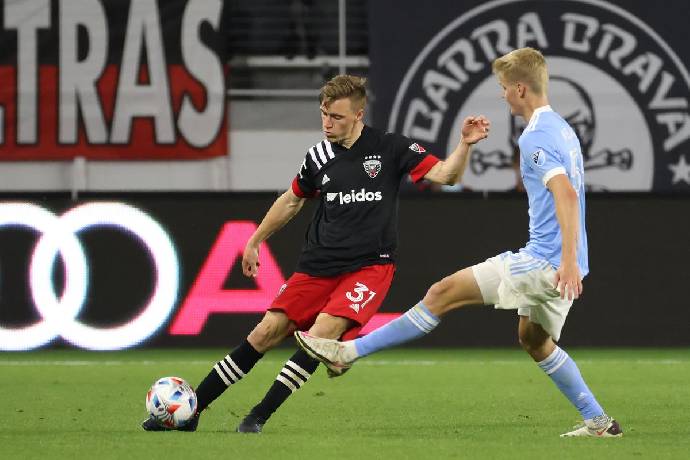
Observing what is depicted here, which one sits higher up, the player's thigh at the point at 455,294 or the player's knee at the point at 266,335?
the player's thigh at the point at 455,294

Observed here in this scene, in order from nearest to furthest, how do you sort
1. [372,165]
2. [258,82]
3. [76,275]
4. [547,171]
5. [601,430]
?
[547,171], [601,430], [372,165], [76,275], [258,82]

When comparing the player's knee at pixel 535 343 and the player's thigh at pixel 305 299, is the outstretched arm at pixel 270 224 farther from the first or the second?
the player's knee at pixel 535 343

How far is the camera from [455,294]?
6.64 meters

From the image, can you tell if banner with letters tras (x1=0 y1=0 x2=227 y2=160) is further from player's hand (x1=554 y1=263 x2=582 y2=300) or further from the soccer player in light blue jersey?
player's hand (x1=554 y1=263 x2=582 y2=300)

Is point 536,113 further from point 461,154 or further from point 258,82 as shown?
point 258,82

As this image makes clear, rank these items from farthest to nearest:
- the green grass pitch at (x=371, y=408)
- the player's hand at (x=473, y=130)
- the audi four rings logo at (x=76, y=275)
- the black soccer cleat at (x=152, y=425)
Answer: the audi four rings logo at (x=76, y=275), the black soccer cleat at (x=152, y=425), the player's hand at (x=473, y=130), the green grass pitch at (x=371, y=408)

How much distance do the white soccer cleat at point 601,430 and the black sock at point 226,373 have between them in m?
1.45

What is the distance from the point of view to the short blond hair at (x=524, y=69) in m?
6.56

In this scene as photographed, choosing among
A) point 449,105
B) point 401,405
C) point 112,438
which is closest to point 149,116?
point 449,105

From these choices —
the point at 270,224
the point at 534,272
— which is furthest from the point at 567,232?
the point at 270,224

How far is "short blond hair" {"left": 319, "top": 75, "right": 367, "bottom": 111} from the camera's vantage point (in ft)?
22.9

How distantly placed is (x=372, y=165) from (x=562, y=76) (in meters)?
8.15

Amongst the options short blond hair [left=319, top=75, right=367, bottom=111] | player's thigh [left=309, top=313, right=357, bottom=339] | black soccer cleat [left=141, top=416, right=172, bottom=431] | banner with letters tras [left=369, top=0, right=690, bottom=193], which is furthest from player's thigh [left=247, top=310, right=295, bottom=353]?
banner with letters tras [left=369, top=0, right=690, bottom=193]

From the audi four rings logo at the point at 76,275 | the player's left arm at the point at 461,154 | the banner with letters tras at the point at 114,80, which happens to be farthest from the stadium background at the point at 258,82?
the player's left arm at the point at 461,154
